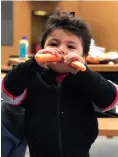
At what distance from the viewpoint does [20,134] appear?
81cm

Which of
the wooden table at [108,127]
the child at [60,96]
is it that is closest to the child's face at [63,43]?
the child at [60,96]

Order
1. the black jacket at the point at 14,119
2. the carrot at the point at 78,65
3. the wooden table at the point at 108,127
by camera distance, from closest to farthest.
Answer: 1. the carrot at the point at 78,65
2. the black jacket at the point at 14,119
3. the wooden table at the point at 108,127

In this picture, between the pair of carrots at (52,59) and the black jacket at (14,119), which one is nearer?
the pair of carrots at (52,59)

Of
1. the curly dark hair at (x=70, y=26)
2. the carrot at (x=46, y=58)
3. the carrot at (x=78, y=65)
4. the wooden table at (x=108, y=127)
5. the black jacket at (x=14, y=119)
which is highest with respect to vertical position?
the curly dark hair at (x=70, y=26)

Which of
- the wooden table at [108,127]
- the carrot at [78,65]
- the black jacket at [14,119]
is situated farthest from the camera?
the wooden table at [108,127]

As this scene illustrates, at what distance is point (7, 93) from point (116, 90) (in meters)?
0.25

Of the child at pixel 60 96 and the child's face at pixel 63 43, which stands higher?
the child's face at pixel 63 43

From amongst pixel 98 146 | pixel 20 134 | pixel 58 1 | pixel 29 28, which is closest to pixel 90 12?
pixel 58 1

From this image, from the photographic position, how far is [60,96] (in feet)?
2.11

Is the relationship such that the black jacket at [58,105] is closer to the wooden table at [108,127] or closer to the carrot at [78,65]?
the carrot at [78,65]

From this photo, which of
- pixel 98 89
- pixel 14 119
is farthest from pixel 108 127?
pixel 98 89

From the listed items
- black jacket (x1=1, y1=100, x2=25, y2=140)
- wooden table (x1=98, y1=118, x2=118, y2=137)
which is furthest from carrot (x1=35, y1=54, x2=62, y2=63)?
wooden table (x1=98, y1=118, x2=118, y2=137)

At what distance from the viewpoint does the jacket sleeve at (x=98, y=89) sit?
0.60 metres

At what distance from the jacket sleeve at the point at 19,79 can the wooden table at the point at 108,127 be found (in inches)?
25.1
